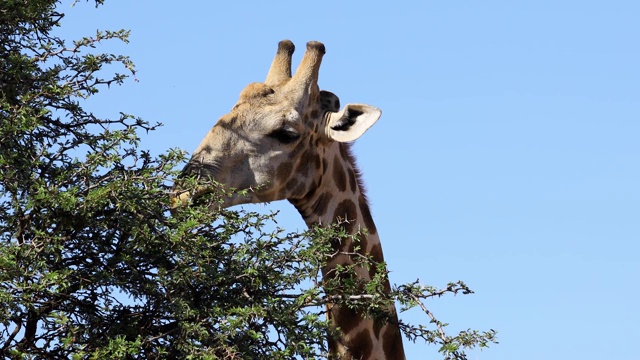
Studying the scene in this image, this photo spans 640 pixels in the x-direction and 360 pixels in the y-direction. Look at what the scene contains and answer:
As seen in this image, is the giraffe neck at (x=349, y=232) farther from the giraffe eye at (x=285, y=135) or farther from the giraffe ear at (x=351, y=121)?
the giraffe eye at (x=285, y=135)

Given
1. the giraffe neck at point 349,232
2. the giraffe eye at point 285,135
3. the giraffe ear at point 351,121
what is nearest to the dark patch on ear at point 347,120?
the giraffe ear at point 351,121

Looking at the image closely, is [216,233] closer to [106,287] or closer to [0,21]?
[106,287]

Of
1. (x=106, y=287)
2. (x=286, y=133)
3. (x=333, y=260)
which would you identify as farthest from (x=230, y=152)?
(x=106, y=287)

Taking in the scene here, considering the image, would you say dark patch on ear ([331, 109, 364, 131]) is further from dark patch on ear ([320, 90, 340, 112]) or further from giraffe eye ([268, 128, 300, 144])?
giraffe eye ([268, 128, 300, 144])

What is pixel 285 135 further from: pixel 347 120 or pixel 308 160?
pixel 347 120

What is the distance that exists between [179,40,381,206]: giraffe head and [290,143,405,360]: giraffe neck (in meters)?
0.15

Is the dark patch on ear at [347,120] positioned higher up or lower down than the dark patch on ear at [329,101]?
lower down

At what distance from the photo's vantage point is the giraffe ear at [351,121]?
9.82 metres

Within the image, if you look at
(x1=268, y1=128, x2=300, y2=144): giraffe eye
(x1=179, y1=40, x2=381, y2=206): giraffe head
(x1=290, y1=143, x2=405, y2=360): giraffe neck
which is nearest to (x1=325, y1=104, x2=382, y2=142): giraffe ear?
(x1=179, y1=40, x2=381, y2=206): giraffe head

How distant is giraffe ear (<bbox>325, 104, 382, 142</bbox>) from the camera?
982 centimetres

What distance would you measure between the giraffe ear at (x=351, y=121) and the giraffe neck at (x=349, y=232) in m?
0.21

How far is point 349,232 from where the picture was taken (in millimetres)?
9750

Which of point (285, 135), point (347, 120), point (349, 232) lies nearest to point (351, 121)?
point (347, 120)

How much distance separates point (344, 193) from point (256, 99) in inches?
41.7
